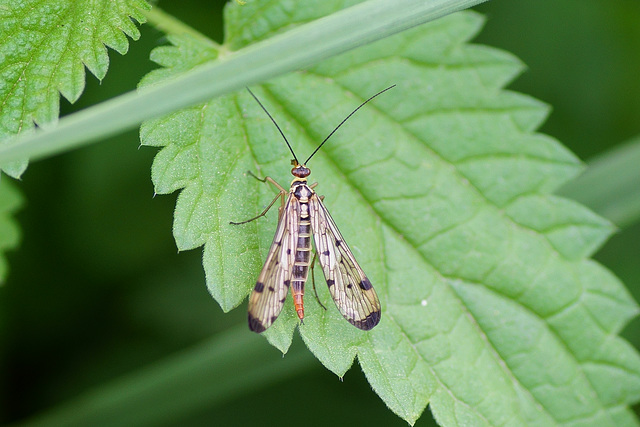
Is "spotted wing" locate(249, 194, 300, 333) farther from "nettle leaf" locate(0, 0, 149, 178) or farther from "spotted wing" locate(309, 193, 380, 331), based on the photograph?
"nettle leaf" locate(0, 0, 149, 178)

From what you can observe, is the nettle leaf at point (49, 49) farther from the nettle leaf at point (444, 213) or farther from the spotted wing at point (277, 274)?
the spotted wing at point (277, 274)

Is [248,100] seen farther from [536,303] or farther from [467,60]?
[536,303]

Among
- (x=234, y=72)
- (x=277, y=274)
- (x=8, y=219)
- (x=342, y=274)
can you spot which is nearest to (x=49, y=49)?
(x=8, y=219)

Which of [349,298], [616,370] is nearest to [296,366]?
[349,298]

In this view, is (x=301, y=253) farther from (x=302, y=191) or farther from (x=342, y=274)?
(x=302, y=191)

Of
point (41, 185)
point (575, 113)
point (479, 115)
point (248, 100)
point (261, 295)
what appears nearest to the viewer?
point (261, 295)

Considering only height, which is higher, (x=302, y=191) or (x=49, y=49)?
(x=49, y=49)
